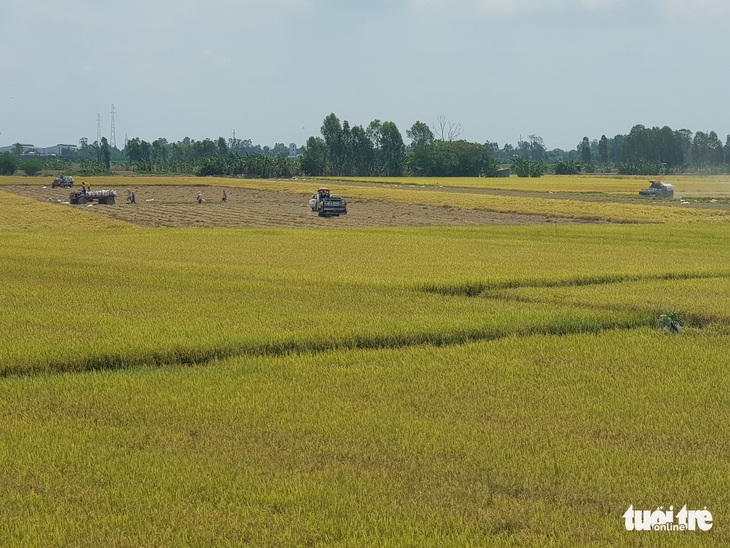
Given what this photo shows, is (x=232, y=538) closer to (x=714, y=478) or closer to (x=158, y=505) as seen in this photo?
(x=158, y=505)

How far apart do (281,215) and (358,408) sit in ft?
169

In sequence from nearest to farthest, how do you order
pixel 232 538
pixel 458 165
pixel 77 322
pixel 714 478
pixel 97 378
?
pixel 232 538, pixel 714 478, pixel 97 378, pixel 77 322, pixel 458 165

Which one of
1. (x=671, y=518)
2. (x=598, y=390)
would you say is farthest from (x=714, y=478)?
(x=598, y=390)

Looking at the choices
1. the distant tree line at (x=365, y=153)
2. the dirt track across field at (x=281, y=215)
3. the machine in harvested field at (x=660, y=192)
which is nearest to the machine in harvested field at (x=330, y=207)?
the dirt track across field at (x=281, y=215)

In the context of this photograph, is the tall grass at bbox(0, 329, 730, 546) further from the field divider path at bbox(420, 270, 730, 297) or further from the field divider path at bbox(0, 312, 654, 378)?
the field divider path at bbox(420, 270, 730, 297)

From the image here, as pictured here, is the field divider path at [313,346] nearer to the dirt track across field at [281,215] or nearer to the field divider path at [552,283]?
the field divider path at [552,283]

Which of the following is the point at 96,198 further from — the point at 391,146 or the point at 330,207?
the point at 391,146

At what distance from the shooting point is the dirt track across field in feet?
180

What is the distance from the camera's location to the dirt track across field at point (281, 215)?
2154 inches

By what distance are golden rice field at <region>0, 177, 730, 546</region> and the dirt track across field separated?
28741 mm

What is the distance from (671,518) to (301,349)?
342 inches

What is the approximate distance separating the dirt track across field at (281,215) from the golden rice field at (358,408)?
2874cm

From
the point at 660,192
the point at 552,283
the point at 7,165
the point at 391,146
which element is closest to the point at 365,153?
the point at 391,146

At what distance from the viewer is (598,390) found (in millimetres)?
12531
